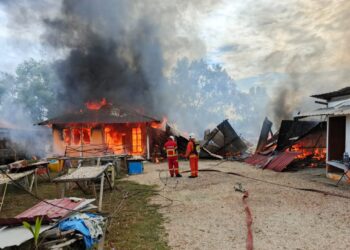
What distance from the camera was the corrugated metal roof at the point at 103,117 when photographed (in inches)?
731

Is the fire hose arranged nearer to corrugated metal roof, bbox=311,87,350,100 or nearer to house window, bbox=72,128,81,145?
corrugated metal roof, bbox=311,87,350,100

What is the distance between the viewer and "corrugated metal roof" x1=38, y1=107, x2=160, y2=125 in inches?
731

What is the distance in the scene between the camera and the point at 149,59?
27.5 metres

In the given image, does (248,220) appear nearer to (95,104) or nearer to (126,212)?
(126,212)

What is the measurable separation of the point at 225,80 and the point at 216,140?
114ft

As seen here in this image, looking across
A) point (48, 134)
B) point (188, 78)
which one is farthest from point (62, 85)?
point (188, 78)

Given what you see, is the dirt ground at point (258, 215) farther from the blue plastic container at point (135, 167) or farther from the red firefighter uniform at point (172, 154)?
the blue plastic container at point (135, 167)

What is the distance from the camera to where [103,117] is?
1908 cm

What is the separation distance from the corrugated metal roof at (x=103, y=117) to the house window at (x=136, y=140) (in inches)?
64.7

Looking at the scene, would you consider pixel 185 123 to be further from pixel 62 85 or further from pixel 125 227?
pixel 125 227

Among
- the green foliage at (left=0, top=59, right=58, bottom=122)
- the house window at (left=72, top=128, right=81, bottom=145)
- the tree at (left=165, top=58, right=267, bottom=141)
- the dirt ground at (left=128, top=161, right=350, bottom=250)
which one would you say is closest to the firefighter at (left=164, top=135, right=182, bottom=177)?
the dirt ground at (left=128, top=161, right=350, bottom=250)

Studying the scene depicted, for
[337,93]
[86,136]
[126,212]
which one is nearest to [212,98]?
[86,136]

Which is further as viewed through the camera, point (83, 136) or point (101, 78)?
point (101, 78)

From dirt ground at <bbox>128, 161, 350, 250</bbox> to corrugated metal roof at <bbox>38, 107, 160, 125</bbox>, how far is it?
943 cm
